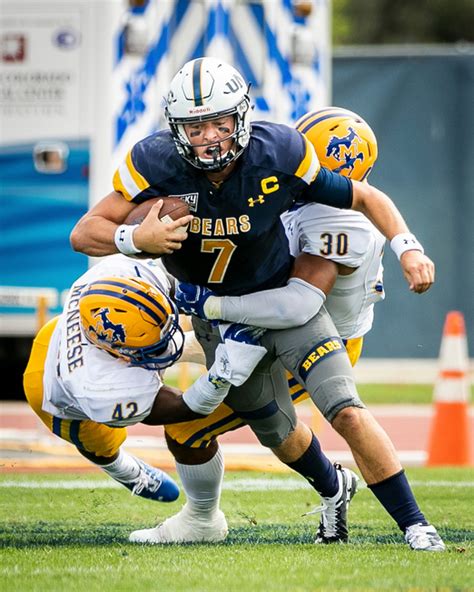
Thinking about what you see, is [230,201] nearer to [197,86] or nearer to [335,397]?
[197,86]

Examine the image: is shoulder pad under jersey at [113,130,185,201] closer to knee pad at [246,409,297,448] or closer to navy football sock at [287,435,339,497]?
knee pad at [246,409,297,448]

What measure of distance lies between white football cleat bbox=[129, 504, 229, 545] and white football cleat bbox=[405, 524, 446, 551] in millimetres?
922

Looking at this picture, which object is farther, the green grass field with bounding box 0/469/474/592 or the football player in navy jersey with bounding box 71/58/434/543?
the football player in navy jersey with bounding box 71/58/434/543

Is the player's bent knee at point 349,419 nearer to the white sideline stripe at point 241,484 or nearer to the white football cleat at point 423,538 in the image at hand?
the white football cleat at point 423,538

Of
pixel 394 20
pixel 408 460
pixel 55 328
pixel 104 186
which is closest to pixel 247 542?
pixel 55 328

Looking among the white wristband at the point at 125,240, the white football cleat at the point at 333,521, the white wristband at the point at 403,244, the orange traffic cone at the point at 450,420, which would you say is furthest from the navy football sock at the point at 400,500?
the orange traffic cone at the point at 450,420

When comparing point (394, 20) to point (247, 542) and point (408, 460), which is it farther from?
point (247, 542)

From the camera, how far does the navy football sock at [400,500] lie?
5129mm

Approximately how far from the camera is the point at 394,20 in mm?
29453

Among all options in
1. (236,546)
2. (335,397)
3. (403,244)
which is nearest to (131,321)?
(335,397)

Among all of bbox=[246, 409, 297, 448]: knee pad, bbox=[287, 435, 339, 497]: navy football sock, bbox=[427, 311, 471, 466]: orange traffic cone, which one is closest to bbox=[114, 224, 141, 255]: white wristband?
bbox=[246, 409, 297, 448]: knee pad

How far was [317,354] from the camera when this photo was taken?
5.29 meters

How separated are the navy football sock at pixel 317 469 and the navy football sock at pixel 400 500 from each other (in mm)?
552

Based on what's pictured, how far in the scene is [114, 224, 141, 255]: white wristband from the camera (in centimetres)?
499
